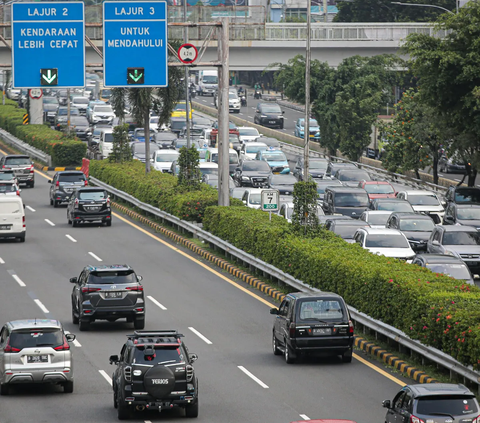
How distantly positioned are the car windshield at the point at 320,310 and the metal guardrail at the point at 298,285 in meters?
1.40

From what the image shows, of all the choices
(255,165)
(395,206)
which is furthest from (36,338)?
(255,165)

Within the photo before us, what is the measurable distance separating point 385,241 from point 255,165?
23529mm

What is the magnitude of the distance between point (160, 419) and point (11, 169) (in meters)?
37.2

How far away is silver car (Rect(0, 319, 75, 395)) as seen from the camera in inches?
698

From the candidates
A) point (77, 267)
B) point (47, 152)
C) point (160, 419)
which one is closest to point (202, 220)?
point (77, 267)

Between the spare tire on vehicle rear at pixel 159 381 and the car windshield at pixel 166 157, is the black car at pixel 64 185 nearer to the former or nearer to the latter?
the car windshield at pixel 166 157

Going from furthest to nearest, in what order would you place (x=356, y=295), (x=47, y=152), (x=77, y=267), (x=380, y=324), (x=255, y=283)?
1. (x=47, y=152)
2. (x=77, y=267)
3. (x=255, y=283)
4. (x=356, y=295)
5. (x=380, y=324)

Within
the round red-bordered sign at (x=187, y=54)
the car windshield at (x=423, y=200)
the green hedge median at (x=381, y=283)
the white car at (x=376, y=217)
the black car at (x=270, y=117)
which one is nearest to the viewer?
the green hedge median at (x=381, y=283)

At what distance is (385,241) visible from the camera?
31.4 m

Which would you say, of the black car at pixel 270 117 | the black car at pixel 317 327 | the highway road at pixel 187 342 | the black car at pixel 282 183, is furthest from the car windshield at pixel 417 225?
the black car at pixel 270 117

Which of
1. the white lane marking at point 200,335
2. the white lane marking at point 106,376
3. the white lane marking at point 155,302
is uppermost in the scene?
the white lane marking at point 106,376

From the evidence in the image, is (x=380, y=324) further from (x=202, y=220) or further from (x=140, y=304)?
(x=202, y=220)

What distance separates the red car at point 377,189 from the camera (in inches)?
1849

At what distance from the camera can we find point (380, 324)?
21688mm
